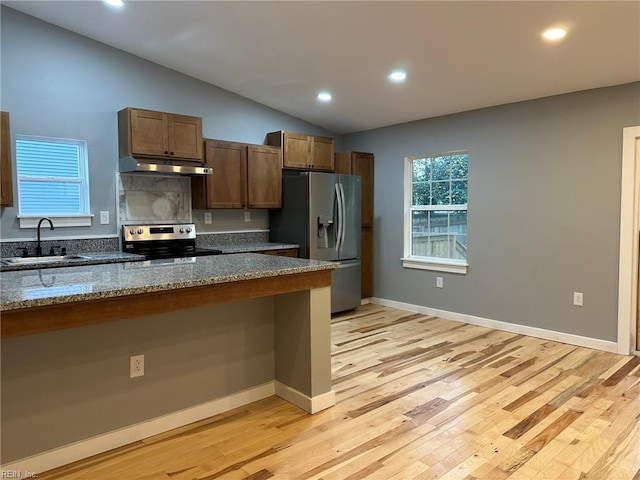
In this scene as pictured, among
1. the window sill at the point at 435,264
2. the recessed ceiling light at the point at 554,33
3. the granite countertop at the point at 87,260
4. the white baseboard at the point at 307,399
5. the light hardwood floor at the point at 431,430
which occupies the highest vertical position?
the recessed ceiling light at the point at 554,33

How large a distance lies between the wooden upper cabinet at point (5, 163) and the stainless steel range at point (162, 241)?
939mm

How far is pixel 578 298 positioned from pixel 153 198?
4.13m

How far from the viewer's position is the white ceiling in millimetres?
2916

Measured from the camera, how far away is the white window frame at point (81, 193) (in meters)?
3.67

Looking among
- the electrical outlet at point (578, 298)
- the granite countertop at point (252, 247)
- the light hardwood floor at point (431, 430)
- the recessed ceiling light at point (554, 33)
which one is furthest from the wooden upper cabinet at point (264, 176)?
the electrical outlet at point (578, 298)

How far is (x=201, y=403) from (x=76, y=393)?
705 millimetres

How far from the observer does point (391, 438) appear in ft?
7.99

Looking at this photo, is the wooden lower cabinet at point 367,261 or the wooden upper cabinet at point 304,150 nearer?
the wooden upper cabinet at point 304,150

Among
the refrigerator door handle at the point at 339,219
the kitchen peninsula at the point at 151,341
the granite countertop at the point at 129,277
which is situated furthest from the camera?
the refrigerator door handle at the point at 339,219

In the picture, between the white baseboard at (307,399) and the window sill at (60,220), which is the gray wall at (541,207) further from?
the window sill at (60,220)

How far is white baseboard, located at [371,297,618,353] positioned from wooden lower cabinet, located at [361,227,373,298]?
28 centimetres

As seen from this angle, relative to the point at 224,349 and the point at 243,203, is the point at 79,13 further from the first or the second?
the point at 224,349

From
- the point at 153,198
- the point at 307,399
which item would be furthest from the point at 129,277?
the point at 153,198

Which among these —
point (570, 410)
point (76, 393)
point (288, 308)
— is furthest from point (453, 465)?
point (76, 393)
